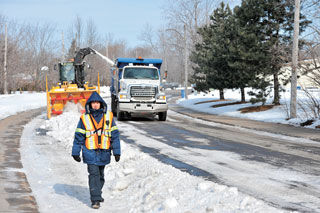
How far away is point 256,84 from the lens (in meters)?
23.1

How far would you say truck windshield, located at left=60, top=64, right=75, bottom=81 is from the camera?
2710 cm

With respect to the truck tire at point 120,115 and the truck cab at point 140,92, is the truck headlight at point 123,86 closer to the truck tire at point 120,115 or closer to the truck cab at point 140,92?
the truck cab at point 140,92

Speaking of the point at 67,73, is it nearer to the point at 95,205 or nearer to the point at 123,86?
the point at 123,86

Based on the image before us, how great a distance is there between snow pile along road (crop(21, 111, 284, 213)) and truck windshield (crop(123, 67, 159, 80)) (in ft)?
37.1

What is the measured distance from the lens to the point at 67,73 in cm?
2712

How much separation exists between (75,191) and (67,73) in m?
21.0

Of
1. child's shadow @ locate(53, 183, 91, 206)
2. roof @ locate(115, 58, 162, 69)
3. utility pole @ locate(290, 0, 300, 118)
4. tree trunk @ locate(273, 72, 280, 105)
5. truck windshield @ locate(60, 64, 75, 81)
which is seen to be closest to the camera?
child's shadow @ locate(53, 183, 91, 206)

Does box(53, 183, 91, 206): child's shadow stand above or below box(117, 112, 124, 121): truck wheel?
below

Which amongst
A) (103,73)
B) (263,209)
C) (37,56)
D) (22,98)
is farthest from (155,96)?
(103,73)

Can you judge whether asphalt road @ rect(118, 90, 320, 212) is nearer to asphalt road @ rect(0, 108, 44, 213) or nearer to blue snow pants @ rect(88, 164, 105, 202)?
blue snow pants @ rect(88, 164, 105, 202)

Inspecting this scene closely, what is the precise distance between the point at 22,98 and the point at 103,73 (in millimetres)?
46362

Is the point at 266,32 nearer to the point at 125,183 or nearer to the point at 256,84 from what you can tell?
the point at 256,84

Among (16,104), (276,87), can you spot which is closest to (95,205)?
(276,87)

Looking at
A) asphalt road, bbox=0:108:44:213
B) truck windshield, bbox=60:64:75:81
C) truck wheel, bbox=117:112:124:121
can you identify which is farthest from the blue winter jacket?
truck windshield, bbox=60:64:75:81
